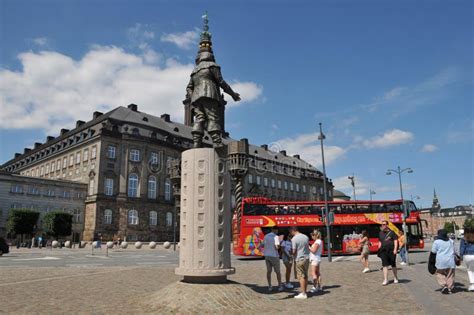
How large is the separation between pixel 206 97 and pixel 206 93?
0.10 metres

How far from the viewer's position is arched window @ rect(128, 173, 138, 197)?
59.8 m

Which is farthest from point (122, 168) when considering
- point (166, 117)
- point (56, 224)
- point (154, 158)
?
point (166, 117)

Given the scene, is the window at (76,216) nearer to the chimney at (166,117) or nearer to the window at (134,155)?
the window at (134,155)

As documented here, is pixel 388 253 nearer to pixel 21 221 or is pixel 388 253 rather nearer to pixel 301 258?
pixel 301 258

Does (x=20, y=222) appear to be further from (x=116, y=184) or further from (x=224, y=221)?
(x=224, y=221)

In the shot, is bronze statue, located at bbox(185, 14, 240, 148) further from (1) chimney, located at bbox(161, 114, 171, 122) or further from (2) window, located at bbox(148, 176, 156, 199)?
(1) chimney, located at bbox(161, 114, 171, 122)

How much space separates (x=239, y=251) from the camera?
2689 cm

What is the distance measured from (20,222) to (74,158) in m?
15.3

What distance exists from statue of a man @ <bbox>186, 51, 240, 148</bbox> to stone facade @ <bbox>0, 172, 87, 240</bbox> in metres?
51.3

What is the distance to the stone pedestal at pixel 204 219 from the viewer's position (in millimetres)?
8539

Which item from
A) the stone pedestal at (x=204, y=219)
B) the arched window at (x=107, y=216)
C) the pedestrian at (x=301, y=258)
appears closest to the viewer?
the stone pedestal at (x=204, y=219)

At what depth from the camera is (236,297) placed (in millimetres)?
8164

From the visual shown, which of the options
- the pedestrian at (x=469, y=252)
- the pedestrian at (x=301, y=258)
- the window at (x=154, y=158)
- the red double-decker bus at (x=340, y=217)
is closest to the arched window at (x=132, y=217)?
the window at (x=154, y=158)

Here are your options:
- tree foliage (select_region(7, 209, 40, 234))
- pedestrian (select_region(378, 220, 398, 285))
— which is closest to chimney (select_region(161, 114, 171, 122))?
tree foliage (select_region(7, 209, 40, 234))
